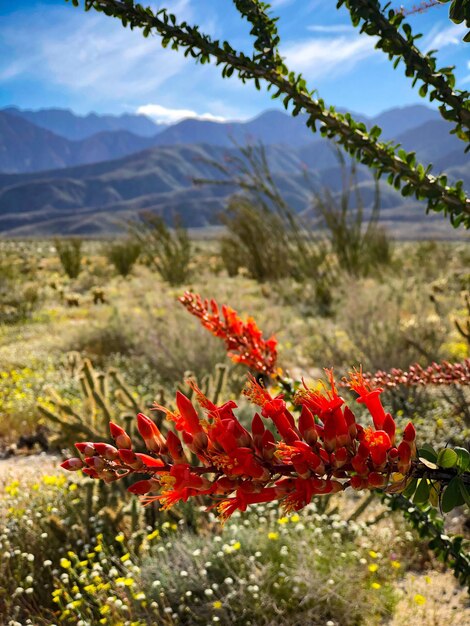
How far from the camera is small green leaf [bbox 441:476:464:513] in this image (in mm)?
786

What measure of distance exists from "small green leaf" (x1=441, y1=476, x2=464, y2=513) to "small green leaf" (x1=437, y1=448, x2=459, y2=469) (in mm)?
22

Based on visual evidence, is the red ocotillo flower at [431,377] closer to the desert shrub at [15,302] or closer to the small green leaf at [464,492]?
the small green leaf at [464,492]

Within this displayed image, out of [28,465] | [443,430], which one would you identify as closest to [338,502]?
[443,430]

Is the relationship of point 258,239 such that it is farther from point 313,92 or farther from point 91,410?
point 313,92

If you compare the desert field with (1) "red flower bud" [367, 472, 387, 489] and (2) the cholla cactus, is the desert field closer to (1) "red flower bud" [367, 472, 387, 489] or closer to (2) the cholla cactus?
(2) the cholla cactus

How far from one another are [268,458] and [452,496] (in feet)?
0.94

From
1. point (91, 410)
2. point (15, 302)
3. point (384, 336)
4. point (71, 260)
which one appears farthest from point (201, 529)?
point (71, 260)

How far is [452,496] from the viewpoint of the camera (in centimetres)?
79

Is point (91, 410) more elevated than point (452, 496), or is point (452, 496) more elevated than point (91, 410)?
point (452, 496)

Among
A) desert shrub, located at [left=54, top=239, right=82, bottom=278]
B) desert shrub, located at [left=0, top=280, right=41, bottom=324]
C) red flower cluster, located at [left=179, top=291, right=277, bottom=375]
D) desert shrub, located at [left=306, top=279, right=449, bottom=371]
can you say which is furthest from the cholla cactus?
desert shrub, located at [left=54, top=239, right=82, bottom=278]

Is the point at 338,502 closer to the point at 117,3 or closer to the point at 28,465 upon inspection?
the point at 28,465

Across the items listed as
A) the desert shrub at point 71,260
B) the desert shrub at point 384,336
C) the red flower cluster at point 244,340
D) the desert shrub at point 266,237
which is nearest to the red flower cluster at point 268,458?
the red flower cluster at point 244,340

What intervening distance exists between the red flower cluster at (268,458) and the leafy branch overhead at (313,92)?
1144 mm

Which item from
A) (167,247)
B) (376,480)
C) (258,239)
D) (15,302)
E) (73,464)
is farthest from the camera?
(167,247)
